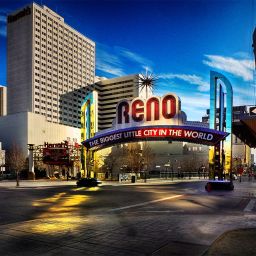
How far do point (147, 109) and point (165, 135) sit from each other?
3489 mm

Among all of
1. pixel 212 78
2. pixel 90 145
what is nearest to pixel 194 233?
pixel 212 78

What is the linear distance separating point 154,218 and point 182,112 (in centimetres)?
2107

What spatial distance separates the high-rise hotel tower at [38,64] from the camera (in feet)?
530

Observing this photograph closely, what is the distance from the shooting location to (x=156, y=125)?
1283 inches

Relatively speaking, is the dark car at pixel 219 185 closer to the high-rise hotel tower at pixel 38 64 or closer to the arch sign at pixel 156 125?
the arch sign at pixel 156 125

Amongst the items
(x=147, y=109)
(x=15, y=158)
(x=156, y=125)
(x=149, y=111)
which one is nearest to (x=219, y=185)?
(x=156, y=125)

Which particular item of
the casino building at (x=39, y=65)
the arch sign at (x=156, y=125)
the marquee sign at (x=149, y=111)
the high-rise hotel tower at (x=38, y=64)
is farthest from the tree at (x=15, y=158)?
the high-rise hotel tower at (x=38, y=64)

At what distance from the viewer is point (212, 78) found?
1222 inches

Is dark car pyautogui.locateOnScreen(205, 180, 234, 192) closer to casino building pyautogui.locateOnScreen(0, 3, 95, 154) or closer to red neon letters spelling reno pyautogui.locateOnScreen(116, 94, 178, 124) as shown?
red neon letters spelling reno pyautogui.locateOnScreen(116, 94, 178, 124)

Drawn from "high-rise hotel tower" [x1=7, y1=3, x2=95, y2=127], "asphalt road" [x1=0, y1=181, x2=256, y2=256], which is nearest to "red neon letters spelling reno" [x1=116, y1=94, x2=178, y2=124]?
"asphalt road" [x1=0, y1=181, x2=256, y2=256]

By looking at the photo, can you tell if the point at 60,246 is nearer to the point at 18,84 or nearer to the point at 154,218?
the point at 154,218

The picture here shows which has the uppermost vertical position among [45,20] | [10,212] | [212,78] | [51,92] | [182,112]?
[45,20]

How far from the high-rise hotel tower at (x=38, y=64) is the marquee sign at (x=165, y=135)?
133m

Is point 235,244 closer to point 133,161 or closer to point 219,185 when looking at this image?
point 219,185
